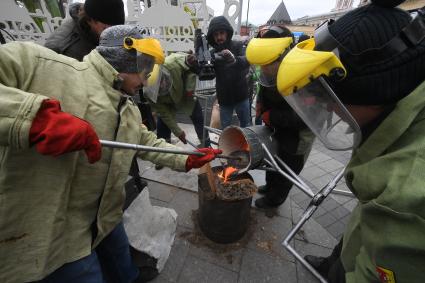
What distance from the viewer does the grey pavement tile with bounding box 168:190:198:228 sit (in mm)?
3395

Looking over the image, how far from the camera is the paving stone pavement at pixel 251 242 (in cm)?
268

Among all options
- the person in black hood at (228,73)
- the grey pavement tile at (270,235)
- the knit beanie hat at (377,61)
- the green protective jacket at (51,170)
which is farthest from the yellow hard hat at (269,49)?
the grey pavement tile at (270,235)

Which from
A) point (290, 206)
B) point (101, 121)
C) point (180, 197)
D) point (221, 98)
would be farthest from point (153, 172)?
point (101, 121)

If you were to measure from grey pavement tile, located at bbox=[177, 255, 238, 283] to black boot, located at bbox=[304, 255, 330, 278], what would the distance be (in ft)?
3.08

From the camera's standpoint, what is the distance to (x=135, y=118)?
181 cm

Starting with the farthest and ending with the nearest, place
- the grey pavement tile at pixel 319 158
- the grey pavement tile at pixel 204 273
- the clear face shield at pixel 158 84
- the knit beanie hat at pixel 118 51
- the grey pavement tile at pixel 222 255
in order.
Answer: the grey pavement tile at pixel 319 158 → the clear face shield at pixel 158 84 → the grey pavement tile at pixel 222 255 → the grey pavement tile at pixel 204 273 → the knit beanie hat at pixel 118 51

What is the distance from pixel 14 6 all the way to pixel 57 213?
5.07 metres

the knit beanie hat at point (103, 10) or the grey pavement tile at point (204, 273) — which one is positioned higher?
the knit beanie hat at point (103, 10)

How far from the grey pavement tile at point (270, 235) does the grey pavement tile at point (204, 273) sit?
1.69 ft

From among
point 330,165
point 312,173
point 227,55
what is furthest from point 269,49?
point 330,165

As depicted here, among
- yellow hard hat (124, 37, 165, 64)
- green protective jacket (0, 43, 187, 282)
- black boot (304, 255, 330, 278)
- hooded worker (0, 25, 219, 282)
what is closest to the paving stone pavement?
black boot (304, 255, 330, 278)

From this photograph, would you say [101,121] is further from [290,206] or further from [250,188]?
[290,206]

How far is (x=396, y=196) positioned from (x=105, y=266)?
234cm

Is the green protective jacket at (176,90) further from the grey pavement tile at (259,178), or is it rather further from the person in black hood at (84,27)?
the grey pavement tile at (259,178)
